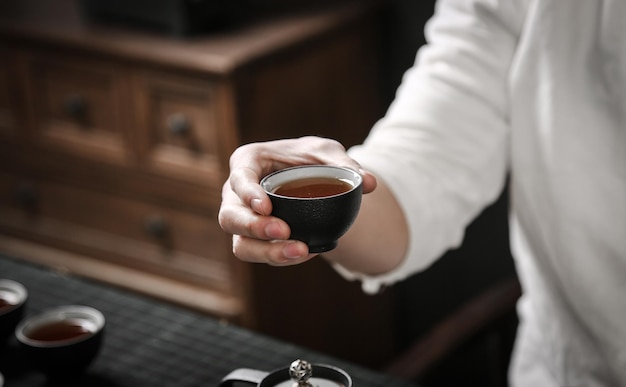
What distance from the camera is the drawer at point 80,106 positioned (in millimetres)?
2361

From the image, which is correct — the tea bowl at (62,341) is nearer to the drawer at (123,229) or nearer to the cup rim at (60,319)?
the cup rim at (60,319)

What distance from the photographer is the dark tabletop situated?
1.22 meters

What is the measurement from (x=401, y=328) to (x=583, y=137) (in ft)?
5.06

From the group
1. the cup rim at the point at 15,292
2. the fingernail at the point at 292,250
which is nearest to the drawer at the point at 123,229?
the cup rim at the point at 15,292

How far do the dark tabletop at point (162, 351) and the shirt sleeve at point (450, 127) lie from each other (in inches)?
6.5

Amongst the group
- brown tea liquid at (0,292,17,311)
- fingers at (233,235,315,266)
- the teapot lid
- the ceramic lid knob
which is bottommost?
brown tea liquid at (0,292,17,311)

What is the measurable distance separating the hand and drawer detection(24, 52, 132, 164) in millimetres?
1301

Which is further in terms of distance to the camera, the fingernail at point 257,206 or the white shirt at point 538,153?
the white shirt at point 538,153

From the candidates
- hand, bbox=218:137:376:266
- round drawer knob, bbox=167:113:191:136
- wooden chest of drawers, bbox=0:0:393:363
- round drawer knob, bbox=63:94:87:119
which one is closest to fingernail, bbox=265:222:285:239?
hand, bbox=218:137:376:266

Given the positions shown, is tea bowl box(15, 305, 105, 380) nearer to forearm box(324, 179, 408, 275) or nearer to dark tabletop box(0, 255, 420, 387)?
dark tabletop box(0, 255, 420, 387)

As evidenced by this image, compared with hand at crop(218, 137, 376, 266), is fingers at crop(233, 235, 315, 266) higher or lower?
lower

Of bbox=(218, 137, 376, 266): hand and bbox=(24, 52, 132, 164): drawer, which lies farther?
bbox=(24, 52, 132, 164): drawer

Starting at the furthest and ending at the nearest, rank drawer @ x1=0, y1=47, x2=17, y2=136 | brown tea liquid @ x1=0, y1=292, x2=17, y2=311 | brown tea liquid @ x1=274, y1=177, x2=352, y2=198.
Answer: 1. drawer @ x1=0, y1=47, x2=17, y2=136
2. brown tea liquid @ x1=0, y1=292, x2=17, y2=311
3. brown tea liquid @ x1=274, y1=177, x2=352, y2=198

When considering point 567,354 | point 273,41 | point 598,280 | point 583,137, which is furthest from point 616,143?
point 273,41
